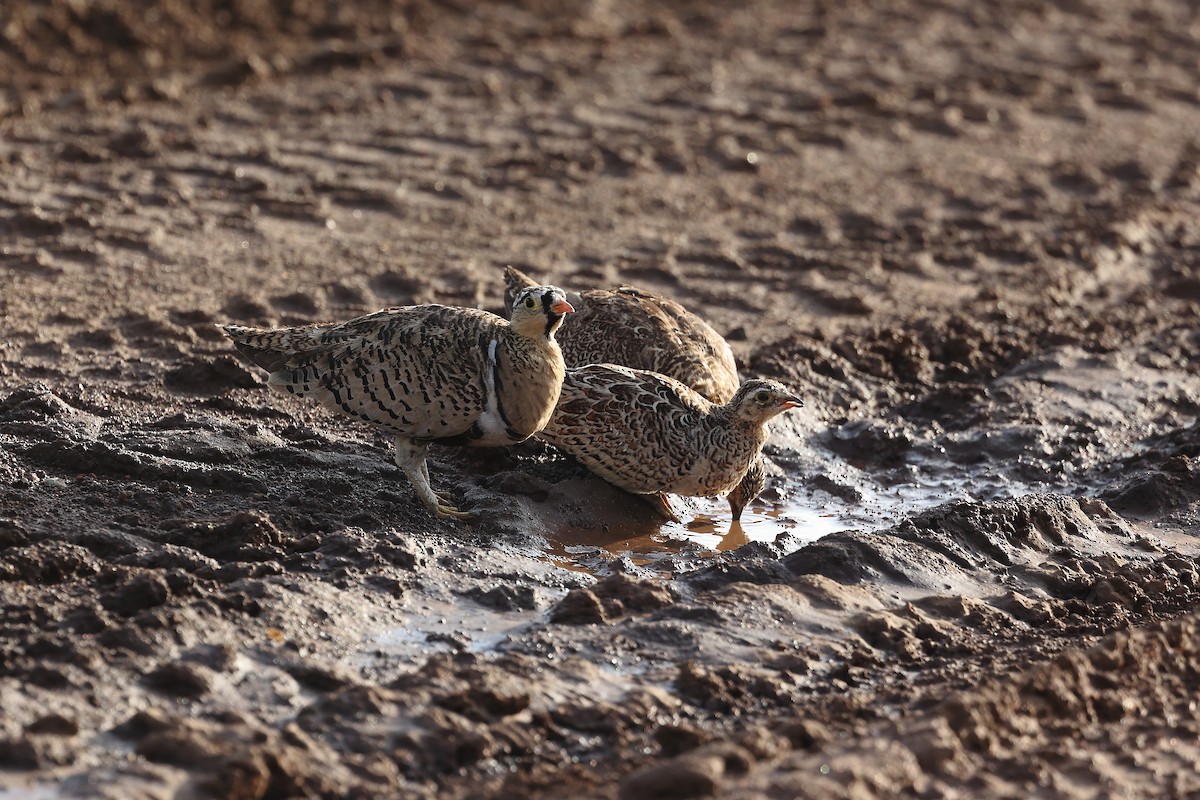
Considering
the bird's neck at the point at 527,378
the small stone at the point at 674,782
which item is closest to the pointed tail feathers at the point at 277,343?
the bird's neck at the point at 527,378

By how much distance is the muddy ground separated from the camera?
534 cm

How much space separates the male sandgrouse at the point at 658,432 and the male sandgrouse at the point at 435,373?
18.7 inches

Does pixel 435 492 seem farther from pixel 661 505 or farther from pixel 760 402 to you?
pixel 760 402

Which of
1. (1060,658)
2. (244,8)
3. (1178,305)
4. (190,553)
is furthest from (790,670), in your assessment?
(244,8)

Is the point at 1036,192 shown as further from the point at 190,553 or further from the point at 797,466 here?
the point at 190,553

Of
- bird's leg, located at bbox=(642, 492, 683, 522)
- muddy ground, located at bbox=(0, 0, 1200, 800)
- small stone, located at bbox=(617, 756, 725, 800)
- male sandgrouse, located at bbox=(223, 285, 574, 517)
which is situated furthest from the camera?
bird's leg, located at bbox=(642, 492, 683, 522)

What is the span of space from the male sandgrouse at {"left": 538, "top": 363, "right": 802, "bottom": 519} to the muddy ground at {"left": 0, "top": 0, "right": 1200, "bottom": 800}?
0.70 ft

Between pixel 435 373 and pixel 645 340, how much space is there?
1.67 m

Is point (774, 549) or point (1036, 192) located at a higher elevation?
point (1036, 192)

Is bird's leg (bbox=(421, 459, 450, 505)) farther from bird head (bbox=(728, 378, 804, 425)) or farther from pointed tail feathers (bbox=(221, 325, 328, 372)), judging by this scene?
bird head (bbox=(728, 378, 804, 425))

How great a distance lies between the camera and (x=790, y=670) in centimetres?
593

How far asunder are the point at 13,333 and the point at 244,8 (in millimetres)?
5783

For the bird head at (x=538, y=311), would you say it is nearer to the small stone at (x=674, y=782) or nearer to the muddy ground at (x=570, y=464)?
the muddy ground at (x=570, y=464)

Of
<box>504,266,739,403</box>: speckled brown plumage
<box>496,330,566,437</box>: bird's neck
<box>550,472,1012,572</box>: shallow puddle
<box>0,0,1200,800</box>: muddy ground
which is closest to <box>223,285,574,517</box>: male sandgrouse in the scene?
<box>496,330,566,437</box>: bird's neck
